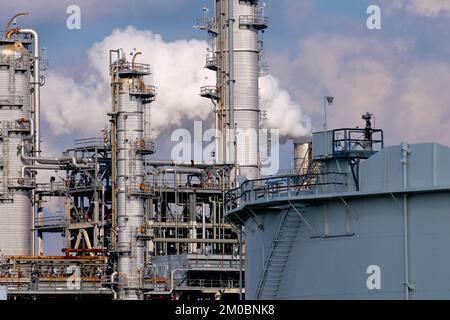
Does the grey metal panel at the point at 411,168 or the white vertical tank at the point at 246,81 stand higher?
the white vertical tank at the point at 246,81

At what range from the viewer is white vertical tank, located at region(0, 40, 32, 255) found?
76.0 meters

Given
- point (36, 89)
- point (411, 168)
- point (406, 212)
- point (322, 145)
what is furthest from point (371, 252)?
point (36, 89)

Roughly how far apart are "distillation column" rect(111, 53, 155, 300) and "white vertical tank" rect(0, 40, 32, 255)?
610cm

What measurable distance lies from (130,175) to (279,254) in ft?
127

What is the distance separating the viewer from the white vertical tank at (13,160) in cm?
7600

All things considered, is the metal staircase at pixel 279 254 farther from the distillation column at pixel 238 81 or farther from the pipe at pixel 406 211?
the distillation column at pixel 238 81

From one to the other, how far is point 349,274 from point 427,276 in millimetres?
2150

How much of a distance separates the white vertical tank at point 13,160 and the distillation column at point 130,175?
610 cm

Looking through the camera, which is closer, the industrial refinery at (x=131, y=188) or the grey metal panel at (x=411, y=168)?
the grey metal panel at (x=411, y=168)

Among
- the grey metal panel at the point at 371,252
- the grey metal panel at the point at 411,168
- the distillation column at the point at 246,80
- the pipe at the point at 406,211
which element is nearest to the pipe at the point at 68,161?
the distillation column at the point at 246,80

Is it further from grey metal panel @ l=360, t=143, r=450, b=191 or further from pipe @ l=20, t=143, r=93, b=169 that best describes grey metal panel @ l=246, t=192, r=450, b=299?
pipe @ l=20, t=143, r=93, b=169

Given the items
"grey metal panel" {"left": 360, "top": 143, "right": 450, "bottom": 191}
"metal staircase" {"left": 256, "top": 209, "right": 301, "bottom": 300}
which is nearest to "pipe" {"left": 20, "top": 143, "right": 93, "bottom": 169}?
"metal staircase" {"left": 256, "top": 209, "right": 301, "bottom": 300}

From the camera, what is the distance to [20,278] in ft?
241
